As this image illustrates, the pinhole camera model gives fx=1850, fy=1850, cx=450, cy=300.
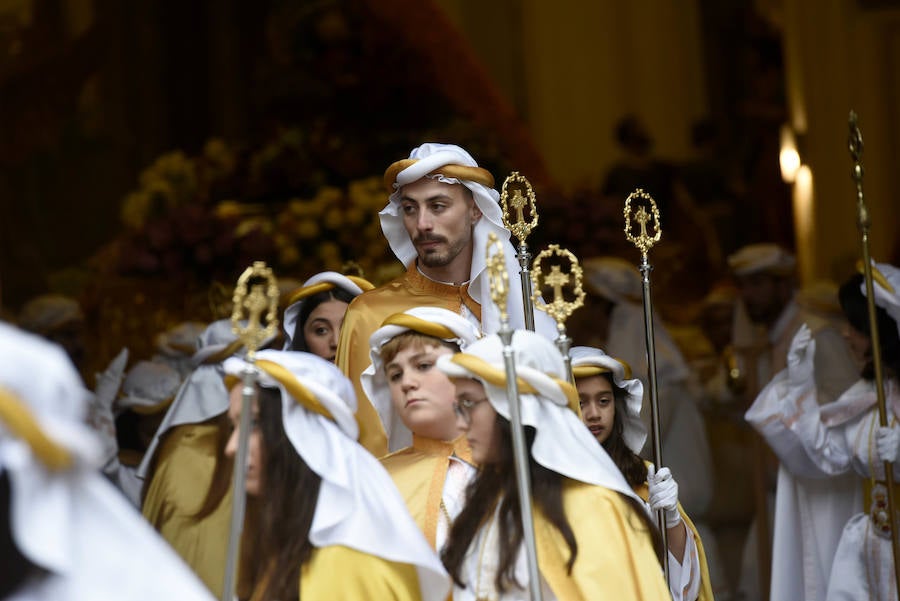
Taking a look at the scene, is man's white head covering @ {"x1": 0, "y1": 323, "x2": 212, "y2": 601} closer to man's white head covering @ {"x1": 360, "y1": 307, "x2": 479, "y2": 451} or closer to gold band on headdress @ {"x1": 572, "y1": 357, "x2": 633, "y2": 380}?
man's white head covering @ {"x1": 360, "y1": 307, "x2": 479, "y2": 451}

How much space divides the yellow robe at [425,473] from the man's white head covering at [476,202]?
1.02m

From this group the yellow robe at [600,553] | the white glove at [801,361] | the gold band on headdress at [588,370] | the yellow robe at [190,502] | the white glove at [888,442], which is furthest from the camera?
the white glove at [801,361]

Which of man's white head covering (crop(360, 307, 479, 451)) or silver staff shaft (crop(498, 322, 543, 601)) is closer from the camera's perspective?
silver staff shaft (crop(498, 322, 543, 601))

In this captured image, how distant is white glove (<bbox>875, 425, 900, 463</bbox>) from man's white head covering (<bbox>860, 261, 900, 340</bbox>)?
57cm

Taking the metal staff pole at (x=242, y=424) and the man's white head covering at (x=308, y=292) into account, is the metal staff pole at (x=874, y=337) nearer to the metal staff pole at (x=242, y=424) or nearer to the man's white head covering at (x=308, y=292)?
the man's white head covering at (x=308, y=292)

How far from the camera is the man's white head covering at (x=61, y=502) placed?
11.0 ft

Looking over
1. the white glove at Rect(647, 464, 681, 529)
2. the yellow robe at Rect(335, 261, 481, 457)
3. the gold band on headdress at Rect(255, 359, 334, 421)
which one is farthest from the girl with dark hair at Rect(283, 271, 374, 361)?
the gold band on headdress at Rect(255, 359, 334, 421)

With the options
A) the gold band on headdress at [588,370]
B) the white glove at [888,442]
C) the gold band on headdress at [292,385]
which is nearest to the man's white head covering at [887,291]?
the white glove at [888,442]

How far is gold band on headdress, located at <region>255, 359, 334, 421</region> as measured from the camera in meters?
4.69

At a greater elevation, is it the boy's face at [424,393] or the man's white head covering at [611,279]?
the man's white head covering at [611,279]

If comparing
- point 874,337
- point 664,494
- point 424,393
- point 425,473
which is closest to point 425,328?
point 424,393

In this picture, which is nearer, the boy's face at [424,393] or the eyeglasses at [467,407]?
the eyeglasses at [467,407]

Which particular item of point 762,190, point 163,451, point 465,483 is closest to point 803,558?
point 163,451

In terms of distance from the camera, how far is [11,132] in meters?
12.9
